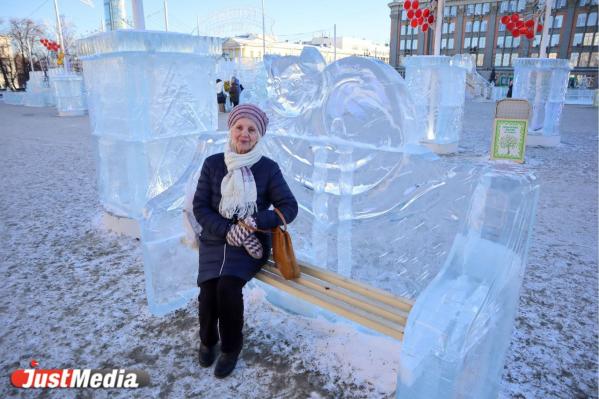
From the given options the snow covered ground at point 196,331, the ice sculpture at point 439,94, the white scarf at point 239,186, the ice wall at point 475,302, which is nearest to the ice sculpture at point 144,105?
the snow covered ground at point 196,331

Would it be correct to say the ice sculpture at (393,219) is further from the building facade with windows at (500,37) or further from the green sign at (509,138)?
the building facade with windows at (500,37)

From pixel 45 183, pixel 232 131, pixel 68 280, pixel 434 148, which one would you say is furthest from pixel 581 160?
pixel 45 183

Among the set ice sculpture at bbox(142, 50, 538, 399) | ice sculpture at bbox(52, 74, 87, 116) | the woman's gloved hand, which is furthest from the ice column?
ice sculpture at bbox(52, 74, 87, 116)

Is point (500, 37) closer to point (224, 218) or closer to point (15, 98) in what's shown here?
point (15, 98)

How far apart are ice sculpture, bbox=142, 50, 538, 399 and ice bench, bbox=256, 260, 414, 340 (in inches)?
9.3

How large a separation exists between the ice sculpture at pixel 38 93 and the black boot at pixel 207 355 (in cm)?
2183

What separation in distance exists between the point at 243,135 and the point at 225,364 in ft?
3.57

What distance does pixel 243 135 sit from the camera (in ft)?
6.35

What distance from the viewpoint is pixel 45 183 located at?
5.62 meters

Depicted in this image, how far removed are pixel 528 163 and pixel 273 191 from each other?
20.7 feet

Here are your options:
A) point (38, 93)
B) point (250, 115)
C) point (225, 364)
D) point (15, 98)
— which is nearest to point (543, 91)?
point (250, 115)

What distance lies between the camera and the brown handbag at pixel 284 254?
192 centimetres

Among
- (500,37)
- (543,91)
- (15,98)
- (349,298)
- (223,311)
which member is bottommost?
(223,311)

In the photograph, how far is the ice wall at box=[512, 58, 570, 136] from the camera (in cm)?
830
